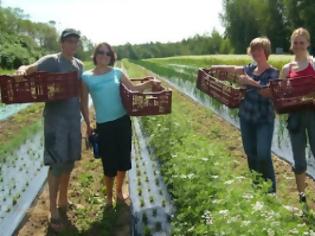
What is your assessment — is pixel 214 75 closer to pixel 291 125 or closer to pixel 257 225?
pixel 291 125

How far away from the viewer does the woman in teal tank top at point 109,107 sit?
452 centimetres

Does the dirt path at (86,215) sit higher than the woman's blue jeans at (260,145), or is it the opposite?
the woman's blue jeans at (260,145)

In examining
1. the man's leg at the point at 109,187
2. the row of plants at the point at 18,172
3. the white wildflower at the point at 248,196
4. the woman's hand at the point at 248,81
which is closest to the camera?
the white wildflower at the point at 248,196

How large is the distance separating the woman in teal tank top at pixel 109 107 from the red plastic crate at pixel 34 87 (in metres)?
0.33

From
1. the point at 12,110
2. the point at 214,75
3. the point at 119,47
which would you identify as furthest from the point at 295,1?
the point at 119,47

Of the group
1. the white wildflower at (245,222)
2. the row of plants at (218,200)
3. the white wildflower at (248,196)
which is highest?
the white wildflower at (248,196)

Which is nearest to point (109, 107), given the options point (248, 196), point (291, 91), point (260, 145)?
point (260, 145)

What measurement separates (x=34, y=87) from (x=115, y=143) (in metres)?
0.95

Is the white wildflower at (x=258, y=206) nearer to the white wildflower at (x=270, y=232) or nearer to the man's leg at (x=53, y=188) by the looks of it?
the white wildflower at (x=270, y=232)

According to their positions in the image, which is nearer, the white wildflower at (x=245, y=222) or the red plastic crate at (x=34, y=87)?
the white wildflower at (x=245, y=222)

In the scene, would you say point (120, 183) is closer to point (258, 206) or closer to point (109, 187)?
point (109, 187)

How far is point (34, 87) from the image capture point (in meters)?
4.22

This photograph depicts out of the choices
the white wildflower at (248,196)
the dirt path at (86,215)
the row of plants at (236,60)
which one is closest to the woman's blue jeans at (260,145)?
the white wildflower at (248,196)

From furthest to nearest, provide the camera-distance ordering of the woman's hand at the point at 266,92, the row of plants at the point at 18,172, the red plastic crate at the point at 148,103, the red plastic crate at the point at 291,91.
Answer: the row of plants at the point at 18,172 → the red plastic crate at the point at 148,103 → the woman's hand at the point at 266,92 → the red plastic crate at the point at 291,91
